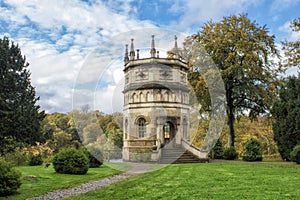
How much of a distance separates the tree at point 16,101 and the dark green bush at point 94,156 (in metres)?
3.72

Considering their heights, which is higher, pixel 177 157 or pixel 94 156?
pixel 94 156

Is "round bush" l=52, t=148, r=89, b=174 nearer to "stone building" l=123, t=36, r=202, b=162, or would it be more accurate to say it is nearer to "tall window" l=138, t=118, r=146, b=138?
"stone building" l=123, t=36, r=202, b=162

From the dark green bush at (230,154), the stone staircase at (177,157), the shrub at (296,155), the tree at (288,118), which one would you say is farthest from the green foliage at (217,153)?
the shrub at (296,155)

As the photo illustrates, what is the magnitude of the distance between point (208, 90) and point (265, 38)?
7194 millimetres

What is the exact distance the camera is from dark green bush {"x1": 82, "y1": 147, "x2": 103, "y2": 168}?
64.1 ft

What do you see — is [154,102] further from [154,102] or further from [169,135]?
[169,135]

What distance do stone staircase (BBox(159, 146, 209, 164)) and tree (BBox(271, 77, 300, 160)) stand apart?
18.1 ft

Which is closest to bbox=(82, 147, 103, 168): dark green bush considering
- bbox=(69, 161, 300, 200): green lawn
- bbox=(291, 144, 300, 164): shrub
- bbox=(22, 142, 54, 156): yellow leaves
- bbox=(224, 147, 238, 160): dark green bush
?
bbox=(69, 161, 300, 200): green lawn

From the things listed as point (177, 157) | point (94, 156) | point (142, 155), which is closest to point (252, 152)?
point (177, 157)

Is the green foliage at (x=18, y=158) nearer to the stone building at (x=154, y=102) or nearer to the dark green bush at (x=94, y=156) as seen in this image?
the dark green bush at (x=94, y=156)

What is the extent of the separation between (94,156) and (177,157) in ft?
23.3

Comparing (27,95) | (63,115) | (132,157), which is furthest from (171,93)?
(63,115)

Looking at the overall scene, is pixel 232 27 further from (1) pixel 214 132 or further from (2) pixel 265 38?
(1) pixel 214 132

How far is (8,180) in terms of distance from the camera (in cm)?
1055
